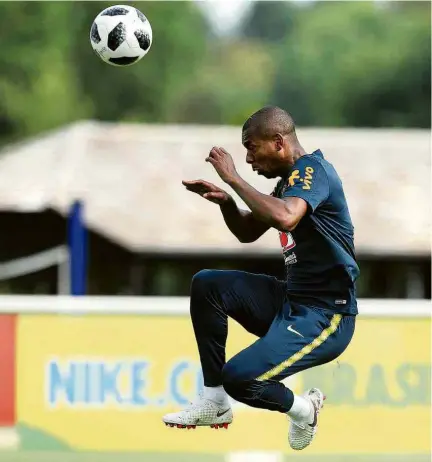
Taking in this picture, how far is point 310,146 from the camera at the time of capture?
2517cm

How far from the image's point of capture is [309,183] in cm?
705

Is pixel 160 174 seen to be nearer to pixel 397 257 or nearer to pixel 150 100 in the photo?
pixel 397 257

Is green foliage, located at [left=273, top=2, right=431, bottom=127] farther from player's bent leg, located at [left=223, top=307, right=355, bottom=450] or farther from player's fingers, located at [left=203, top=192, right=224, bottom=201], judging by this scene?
player's fingers, located at [left=203, top=192, right=224, bottom=201]

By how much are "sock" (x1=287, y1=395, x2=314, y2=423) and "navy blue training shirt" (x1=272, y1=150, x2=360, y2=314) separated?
24.1 inches

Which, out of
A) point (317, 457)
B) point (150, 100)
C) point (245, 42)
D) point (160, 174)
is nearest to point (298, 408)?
point (317, 457)

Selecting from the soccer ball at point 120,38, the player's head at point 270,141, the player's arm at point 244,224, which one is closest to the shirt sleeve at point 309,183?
the player's head at point 270,141

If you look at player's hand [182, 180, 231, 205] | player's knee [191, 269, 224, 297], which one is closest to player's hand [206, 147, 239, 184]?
player's hand [182, 180, 231, 205]

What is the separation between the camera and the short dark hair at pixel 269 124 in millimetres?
7199

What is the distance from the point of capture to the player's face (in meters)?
7.21

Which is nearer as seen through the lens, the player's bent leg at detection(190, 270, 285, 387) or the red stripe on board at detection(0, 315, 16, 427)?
the player's bent leg at detection(190, 270, 285, 387)

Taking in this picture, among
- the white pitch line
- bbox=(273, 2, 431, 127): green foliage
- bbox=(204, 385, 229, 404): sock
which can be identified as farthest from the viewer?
bbox=(273, 2, 431, 127): green foliage

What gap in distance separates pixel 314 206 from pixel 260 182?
52.3 ft

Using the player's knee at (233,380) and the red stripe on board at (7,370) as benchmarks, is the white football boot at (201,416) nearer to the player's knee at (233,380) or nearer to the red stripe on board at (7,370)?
the player's knee at (233,380)

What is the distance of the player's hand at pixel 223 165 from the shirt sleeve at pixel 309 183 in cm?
38
